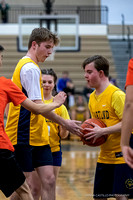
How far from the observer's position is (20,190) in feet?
10.4

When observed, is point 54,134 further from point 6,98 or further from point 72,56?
point 72,56

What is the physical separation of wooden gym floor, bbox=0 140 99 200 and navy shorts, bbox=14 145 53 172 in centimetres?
151

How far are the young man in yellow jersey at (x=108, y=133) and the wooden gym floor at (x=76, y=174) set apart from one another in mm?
1276

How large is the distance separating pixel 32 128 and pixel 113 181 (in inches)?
37.8

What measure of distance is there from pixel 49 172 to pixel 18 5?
860 inches

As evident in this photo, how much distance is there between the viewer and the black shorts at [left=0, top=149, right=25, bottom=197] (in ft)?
10.1

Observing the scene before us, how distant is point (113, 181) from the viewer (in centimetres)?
386

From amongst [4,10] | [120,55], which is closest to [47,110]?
[120,55]

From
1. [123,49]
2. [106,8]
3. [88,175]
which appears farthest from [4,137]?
[106,8]

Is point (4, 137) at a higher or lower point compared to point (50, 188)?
higher

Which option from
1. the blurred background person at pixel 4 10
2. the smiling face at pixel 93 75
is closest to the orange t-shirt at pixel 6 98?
the smiling face at pixel 93 75

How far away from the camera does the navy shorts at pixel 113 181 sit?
372cm

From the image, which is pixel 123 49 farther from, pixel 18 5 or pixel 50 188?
pixel 50 188

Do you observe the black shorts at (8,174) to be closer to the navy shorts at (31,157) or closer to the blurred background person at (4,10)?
the navy shorts at (31,157)
